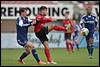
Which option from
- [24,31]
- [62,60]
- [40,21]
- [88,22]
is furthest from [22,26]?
[88,22]

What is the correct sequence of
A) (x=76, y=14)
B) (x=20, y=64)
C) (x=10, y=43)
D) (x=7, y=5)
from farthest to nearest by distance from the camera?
(x=76, y=14), (x=7, y=5), (x=10, y=43), (x=20, y=64)

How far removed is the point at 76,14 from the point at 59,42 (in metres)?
14.9

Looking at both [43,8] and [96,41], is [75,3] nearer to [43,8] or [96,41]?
[96,41]

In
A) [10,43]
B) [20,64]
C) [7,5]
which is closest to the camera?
[20,64]

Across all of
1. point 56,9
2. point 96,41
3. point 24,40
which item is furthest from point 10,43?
point 24,40

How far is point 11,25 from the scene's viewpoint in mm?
38438

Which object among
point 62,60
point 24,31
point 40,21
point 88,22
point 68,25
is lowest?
point 68,25

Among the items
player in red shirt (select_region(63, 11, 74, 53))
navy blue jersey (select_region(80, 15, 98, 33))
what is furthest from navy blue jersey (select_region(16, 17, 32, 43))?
player in red shirt (select_region(63, 11, 74, 53))

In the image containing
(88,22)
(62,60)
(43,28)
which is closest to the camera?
(43,28)

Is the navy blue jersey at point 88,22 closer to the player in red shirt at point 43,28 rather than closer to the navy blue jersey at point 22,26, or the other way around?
the player in red shirt at point 43,28

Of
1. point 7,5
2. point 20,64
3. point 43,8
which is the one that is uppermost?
point 43,8

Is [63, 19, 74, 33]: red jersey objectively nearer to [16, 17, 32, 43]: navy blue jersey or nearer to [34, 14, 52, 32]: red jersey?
[16, 17, 32, 43]: navy blue jersey

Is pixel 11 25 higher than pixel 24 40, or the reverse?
pixel 24 40

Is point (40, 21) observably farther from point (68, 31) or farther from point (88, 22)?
point (68, 31)
